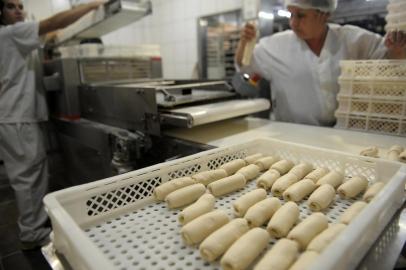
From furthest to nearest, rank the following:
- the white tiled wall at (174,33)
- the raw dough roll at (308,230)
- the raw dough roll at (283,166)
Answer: the white tiled wall at (174,33), the raw dough roll at (283,166), the raw dough roll at (308,230)

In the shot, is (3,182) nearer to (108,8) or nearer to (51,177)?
(51,177)

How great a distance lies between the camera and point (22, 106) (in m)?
1.88

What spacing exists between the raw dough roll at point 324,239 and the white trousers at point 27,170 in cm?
194

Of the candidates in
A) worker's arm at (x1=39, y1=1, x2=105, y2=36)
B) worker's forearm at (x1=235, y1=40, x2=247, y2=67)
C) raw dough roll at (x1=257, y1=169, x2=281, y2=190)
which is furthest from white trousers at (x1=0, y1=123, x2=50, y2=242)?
raw dough roll at (x1=257, y1=169, x2=281, y2=190)

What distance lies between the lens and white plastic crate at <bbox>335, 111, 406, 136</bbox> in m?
1.31

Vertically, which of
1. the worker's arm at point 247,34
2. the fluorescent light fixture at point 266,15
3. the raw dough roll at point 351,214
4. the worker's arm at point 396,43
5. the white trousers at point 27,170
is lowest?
the white trousers at point 27,170

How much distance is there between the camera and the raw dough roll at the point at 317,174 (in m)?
0.89

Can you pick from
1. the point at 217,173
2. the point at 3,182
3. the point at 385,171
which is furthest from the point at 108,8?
the point at 3,182

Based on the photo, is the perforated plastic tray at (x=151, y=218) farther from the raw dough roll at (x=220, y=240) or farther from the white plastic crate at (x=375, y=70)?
the white plastic crate at (x=375, y=70)

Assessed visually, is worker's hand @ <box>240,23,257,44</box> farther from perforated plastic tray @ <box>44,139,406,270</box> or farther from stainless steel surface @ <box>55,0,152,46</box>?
perforated plastic tray @ <box>44,139,406,270</box>

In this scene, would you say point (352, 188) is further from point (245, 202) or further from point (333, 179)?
point (245, 202)

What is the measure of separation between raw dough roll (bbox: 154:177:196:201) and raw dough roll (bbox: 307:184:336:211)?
0.35 meters

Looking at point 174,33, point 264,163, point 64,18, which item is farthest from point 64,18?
point 174,33

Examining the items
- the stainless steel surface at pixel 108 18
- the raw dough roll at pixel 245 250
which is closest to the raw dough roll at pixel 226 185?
the raw dough roll at pixel 245 250
